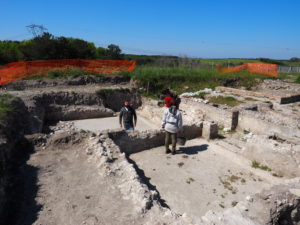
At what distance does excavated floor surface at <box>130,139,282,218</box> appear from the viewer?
5.42 metres

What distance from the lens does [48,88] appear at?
1497 centimetres

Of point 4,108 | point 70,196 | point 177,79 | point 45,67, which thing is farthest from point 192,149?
point 45,67

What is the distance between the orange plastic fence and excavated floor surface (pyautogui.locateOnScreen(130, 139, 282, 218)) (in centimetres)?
1225

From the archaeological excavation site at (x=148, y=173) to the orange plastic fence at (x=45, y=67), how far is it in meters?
5.08

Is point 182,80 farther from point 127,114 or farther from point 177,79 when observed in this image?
point 127,114

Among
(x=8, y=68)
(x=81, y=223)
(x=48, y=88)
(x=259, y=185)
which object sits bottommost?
(x=259, y=185)

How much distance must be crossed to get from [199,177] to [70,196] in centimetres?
359

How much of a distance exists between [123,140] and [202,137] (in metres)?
3.55

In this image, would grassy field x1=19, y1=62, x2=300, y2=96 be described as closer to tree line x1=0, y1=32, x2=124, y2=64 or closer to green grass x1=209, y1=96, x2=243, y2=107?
green grass x1=209, y1=96, x2=243, y2=107

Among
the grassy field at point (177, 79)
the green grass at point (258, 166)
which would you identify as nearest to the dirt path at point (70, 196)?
the green grass at point (258, 166)

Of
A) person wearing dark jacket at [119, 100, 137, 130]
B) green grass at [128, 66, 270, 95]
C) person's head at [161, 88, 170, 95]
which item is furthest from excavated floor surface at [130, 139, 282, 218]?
green grass at [128, 66, 270, 95]

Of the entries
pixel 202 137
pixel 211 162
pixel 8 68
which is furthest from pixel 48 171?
pixel 8 68

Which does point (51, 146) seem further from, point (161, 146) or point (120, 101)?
point (120, 101)

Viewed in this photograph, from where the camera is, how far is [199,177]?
6.50 m
